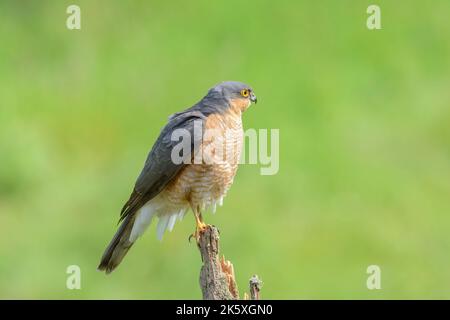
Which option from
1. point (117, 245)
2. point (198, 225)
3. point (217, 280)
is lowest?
point (217, 280)

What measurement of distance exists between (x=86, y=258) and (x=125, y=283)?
79 centimetres

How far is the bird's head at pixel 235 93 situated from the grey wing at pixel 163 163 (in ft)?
0.96

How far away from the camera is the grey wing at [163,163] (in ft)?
29.0

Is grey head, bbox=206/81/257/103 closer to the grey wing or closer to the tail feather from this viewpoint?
the grey wing

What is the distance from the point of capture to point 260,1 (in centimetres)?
2069

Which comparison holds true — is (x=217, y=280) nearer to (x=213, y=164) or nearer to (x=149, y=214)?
(x=213, y=164)

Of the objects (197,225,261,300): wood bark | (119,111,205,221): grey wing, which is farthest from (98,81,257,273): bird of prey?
(197,225,261,300): wood bark

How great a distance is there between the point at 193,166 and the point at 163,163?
0.82ft

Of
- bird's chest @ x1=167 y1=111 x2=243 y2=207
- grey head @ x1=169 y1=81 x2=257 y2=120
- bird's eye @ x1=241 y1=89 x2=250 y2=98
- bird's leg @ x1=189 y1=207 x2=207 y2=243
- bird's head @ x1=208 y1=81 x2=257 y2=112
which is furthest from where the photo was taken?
bird's eye @ x1=241 y1=89 x2=250 y2=98

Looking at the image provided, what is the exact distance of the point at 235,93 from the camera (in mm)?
9195

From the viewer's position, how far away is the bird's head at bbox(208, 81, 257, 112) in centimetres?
912

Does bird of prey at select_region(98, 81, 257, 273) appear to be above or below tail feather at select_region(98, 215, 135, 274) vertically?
above

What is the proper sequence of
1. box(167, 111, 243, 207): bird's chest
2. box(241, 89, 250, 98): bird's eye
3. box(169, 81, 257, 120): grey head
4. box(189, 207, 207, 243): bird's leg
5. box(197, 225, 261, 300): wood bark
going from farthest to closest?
box(241, 89, 250, 98): bird's eye → box(169, 81, 257, 120): grey head → box(167, 111, 243, 207): bird's chest → box(189, 207, 207, 243): bird's leg → box(197, 225, 261, 300): wood bark

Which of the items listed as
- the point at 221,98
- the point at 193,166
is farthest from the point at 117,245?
the point at 221,98
